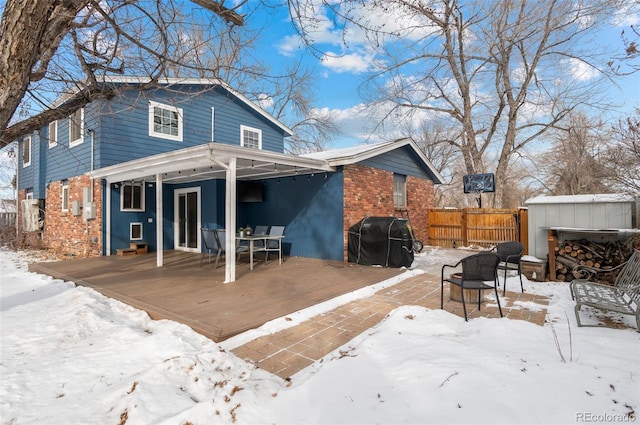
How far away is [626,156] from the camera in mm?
4590

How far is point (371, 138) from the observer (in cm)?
1788

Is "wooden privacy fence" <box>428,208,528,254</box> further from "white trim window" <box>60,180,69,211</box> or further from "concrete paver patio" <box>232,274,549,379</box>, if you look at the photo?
"white trim window" <box>60,180,69,211</box>

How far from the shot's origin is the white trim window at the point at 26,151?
560 inches

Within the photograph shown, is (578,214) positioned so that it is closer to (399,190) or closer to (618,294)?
(618,294)

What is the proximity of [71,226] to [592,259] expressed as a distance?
13715 mm

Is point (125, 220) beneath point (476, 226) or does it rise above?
above

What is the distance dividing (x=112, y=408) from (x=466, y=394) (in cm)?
242

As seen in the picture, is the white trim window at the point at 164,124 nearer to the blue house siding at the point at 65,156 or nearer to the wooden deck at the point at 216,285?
the blue house siding at the point at 65,156

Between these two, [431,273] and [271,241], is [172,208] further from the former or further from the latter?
[431,273]

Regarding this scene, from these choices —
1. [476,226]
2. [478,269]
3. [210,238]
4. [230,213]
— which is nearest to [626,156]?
[478,269]

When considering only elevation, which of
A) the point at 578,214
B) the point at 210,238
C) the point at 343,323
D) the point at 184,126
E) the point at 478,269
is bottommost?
the point at 343,323

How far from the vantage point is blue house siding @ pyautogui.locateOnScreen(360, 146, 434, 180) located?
9.60 metres

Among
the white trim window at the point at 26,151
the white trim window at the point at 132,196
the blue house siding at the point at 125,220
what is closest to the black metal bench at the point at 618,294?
the blue house siding at the point at 125,220

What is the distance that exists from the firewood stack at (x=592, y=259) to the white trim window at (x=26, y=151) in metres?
19.1
